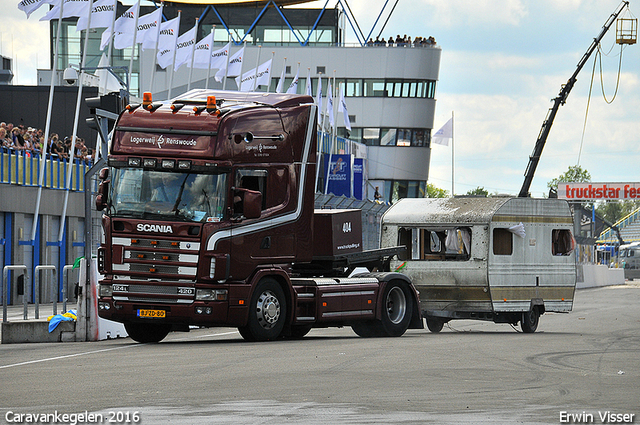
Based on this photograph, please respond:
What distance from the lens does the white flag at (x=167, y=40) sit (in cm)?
3897

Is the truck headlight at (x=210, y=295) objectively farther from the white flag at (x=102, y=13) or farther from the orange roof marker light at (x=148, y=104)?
the white flag at (x=102, y=13)

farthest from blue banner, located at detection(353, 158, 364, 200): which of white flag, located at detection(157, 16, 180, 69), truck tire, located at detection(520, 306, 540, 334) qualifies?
truck tire, located at detection(520, 306, 540, 334)

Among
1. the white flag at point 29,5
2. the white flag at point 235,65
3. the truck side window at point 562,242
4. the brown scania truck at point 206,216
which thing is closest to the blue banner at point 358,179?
the white flag at point 235,65

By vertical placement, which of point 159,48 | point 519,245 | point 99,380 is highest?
point 159,48

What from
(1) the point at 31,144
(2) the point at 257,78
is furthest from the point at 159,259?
(2) the point at 257,78

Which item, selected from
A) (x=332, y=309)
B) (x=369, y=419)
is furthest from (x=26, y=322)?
(x=369, y=419)

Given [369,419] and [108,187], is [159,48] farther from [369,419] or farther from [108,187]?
[369,419]

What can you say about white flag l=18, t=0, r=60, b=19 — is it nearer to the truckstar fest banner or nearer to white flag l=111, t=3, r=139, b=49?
white flag l=111, t=3, r=139, b=49

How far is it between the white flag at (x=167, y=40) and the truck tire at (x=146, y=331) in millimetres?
22955

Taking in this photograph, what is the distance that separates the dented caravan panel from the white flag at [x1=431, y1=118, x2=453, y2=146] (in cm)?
5162

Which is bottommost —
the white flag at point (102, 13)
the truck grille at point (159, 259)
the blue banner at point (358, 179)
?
the truck grille at point (159, 259)

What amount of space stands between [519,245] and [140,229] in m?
8.81

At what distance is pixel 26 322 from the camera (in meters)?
18.5

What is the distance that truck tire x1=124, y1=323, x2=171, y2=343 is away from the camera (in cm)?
1719
